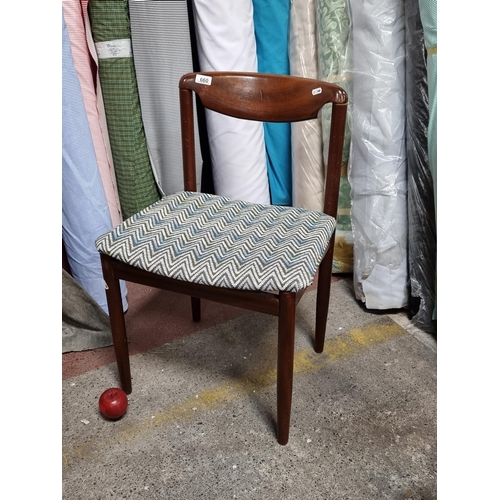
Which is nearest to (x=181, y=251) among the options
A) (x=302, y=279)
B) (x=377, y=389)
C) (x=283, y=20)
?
(x=302, y=279)

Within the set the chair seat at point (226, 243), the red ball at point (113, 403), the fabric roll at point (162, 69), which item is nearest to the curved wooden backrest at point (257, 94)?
the chair seat at point (226, 243)

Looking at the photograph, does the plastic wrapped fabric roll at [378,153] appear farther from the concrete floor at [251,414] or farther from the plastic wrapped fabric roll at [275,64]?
the plastic wrapped fabric roll at [275,64]

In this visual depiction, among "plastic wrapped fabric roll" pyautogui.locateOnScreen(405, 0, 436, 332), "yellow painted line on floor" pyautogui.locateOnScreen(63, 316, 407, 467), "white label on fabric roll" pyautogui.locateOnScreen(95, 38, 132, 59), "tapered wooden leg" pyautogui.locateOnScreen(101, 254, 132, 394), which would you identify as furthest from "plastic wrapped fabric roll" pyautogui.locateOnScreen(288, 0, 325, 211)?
"tapered wooden leg" pyautogui.locateOnScreen(101, 254, 132, 394)

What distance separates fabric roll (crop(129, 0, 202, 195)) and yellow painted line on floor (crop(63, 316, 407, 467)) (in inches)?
32.2

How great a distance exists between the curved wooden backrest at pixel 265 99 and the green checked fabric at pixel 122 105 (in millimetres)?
509

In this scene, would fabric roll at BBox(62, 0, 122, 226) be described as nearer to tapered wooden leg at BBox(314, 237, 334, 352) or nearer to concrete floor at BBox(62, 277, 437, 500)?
concrete floor at BBox(62, 277, 437, 500)

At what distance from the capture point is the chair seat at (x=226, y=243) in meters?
1.01

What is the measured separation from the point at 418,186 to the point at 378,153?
151mm

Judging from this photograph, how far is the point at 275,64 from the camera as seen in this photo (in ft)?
5.99

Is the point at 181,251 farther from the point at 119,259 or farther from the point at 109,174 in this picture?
the point at 109,174

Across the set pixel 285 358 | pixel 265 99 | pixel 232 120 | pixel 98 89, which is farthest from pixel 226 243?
pixel 98 89

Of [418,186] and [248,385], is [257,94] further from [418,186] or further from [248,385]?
[248,385]

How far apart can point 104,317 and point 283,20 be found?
117 cm

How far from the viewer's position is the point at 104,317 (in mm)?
1506
